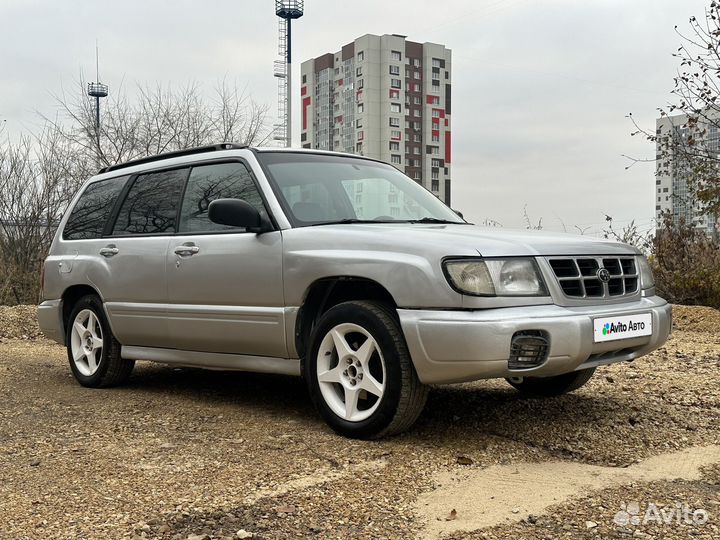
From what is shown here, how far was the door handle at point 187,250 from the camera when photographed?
532 centimetres

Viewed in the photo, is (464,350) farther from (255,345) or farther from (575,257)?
(255,345)

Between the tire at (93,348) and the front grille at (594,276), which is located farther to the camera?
the tire at (93,348)

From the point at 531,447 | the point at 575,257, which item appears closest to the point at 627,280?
the point at 575,257

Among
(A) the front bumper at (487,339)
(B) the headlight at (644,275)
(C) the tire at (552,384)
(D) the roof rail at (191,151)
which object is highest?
(D) the roof rail at (191,151)

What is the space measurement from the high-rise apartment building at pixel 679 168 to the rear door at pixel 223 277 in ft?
26.7

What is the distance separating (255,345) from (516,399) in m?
1.90

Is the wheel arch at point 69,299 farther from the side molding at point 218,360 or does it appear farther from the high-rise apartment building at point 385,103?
the high-rise apartment building at point 385,103

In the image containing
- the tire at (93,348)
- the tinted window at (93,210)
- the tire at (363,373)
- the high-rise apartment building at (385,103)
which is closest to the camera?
the tire at (363,373)

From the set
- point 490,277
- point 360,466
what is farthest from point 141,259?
point 490,277

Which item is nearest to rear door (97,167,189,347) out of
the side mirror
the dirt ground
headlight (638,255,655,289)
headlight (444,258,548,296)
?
the dirt ground

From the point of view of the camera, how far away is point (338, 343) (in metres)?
4.43

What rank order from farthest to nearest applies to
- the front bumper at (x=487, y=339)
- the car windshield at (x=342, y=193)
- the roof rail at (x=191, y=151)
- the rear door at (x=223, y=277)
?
the roof rail at (x=191, y=151)
the car windshield at (x=342, y=193)
the rear door at (x=223, y=277)
the front bumper at (x=487, y=339)

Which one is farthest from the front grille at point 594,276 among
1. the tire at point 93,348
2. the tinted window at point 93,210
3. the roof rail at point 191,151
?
the tinted window at point 93,210

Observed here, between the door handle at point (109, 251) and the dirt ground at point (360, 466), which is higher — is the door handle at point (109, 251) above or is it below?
above
